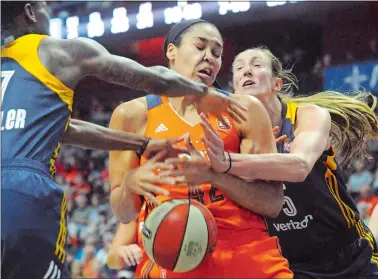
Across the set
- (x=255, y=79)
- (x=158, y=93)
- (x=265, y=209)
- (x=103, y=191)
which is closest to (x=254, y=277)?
(x=265, y=209)

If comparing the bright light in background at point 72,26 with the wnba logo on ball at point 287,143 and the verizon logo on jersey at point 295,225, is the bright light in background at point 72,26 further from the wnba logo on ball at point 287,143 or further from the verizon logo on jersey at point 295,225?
the verizon logo on jersey at point 295,225

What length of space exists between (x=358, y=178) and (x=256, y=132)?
5.93 meters

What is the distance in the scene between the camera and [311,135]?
353 centimetres

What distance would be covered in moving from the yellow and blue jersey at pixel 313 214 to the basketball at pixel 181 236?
3.20ft

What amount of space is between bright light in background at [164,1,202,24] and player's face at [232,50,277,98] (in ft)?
18.4

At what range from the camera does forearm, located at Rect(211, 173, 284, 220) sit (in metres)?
3.04

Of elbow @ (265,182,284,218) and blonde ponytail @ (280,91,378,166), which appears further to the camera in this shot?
blonde ponytail @ (280,91,378,166)

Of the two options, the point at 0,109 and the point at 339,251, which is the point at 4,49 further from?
the point at 339,251

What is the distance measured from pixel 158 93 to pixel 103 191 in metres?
8.26

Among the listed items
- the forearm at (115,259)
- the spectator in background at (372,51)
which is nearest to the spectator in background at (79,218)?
the spectator in background at (372,51)

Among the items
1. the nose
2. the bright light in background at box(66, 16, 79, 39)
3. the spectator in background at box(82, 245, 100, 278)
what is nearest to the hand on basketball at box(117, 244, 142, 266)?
the nose

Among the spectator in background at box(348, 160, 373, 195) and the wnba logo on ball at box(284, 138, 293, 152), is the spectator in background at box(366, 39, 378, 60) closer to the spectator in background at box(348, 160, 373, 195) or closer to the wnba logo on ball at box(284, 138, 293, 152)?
the spectator in background at box(348, 160, 373, 195)

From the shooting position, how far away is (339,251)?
3834 mm

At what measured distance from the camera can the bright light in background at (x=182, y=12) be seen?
9531 millimetres
